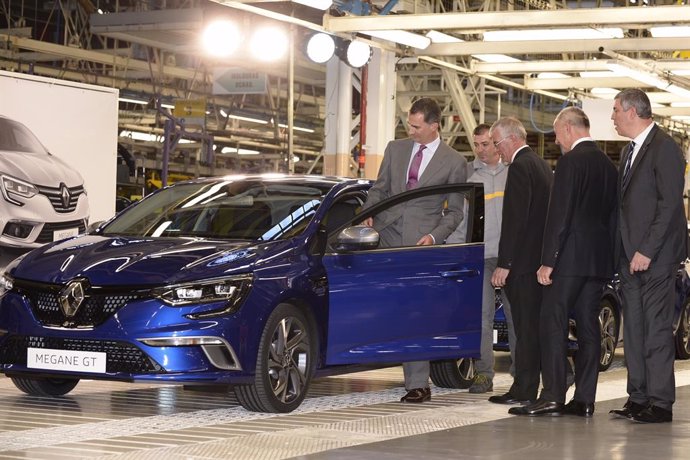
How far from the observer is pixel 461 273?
8.74 meters

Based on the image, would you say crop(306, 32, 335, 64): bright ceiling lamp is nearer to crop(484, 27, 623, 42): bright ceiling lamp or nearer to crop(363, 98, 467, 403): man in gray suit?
crop(484, 27, 623, 42): bright ceiling lamp

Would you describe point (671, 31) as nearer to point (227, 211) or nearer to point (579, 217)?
point (579, 217)

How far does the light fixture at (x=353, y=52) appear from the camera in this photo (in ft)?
51.6

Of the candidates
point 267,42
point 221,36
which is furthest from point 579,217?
point 267,42

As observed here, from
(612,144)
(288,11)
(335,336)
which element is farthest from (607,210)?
(612,144)

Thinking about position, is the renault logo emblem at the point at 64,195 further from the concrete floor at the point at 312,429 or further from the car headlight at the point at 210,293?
the car headlight at the point at 210,293

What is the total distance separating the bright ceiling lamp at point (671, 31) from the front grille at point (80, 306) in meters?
8.64

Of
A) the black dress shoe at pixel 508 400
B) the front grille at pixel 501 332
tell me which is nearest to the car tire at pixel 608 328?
the front grille at pixel 501 332

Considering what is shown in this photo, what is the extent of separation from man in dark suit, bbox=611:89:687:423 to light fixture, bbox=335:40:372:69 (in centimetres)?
797

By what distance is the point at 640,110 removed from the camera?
7.97m

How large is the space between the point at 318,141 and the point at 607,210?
28359mm

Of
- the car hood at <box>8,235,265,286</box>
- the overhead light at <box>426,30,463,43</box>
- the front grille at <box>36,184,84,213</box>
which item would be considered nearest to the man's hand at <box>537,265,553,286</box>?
the car hood at <box>8,235,265,286</box>

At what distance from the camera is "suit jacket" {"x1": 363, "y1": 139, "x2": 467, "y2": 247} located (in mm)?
8609

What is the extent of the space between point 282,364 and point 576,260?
6.08 ft
